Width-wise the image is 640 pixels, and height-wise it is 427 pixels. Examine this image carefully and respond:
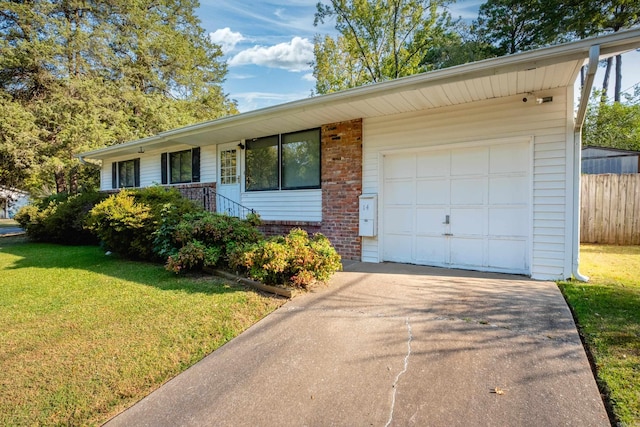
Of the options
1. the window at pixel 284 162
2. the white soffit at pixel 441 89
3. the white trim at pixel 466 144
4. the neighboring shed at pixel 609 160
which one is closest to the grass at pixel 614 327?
the white trim at pixel 466 144

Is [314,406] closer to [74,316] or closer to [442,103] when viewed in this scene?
[74,316]

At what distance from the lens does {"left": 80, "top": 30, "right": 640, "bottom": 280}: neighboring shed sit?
4.72 meters

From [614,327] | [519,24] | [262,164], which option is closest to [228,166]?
[262,164]

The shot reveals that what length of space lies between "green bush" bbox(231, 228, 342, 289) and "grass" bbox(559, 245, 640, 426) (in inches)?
115

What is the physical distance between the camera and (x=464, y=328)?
3.25 m

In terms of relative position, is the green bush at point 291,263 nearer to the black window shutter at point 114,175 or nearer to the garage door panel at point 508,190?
the garage door panel at point 508,190

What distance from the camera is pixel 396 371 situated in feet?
8.64

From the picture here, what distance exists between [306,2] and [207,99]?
8685 mm

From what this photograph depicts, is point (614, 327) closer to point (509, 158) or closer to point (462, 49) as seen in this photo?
point (509, 158)

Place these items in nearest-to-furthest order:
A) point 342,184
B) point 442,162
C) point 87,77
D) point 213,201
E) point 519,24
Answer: point 442,162 < point 342,184 < point 213,201 < point 519,24 < point 87,77

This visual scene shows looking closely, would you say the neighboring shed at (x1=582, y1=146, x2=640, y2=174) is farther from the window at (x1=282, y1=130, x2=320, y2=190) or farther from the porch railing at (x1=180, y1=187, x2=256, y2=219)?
the porch railing at (x1=180, y1=187, x2=256, y2=219)

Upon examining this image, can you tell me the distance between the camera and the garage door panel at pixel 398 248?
20.7 feet

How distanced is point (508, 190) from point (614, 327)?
106 inches

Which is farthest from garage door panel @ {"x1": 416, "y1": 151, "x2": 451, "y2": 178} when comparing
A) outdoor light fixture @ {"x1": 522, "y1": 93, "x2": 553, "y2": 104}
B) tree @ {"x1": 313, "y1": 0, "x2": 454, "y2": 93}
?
tree @ {"x1": 313, "y1": 0, "x2": 454, "y2": 93}
